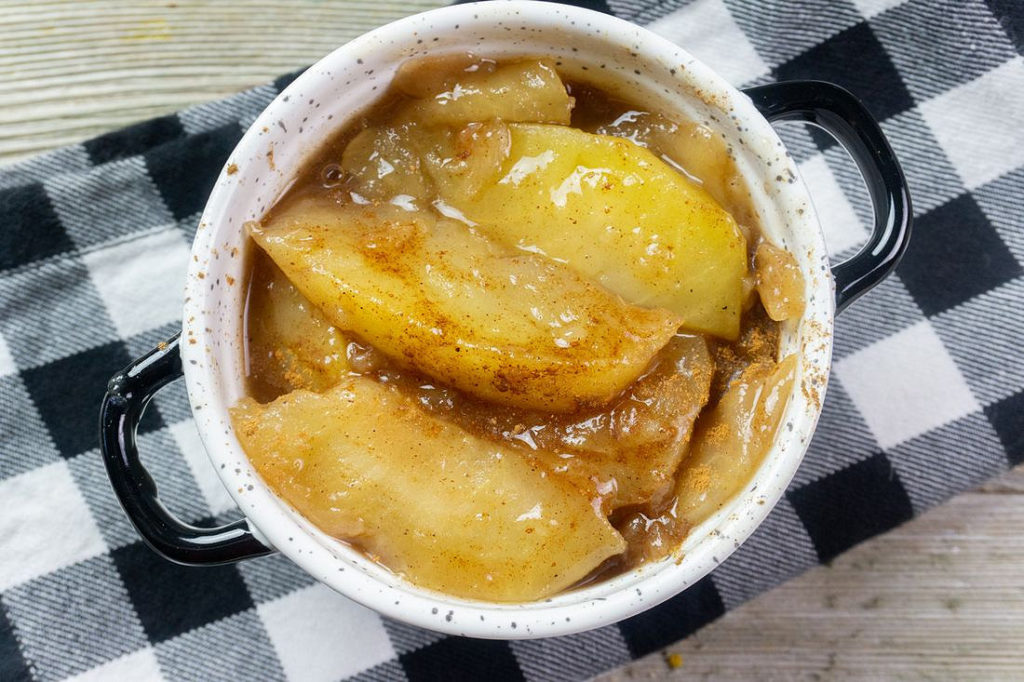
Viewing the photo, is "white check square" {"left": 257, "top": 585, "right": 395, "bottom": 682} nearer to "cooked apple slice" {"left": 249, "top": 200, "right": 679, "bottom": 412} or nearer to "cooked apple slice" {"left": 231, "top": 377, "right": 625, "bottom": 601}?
"cooked apple slice" {"left": 231, "top": 377, "right": 625, "bottom": 601}

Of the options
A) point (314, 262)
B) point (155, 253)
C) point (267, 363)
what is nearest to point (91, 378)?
point (155, 253)

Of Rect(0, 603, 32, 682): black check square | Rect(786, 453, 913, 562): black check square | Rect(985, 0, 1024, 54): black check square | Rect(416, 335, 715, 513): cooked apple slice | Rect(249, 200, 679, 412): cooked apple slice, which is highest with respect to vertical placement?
Rect(985, 0, 1024, 54): black check square

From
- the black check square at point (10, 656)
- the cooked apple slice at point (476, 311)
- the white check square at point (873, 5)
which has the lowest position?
the black check square at point (10, 656)

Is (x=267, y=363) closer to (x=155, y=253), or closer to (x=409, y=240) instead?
(x=409, y=240)

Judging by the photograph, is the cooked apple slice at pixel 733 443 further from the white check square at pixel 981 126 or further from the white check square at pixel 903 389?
the white check square at pixel 981 126

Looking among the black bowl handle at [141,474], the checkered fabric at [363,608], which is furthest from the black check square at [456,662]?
the black bowl handle at [141,474]

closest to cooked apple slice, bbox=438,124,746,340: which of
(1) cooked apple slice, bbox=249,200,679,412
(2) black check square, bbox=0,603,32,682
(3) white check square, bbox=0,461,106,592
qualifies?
(1) cooked apple slice, bbox=249,200,679,412
